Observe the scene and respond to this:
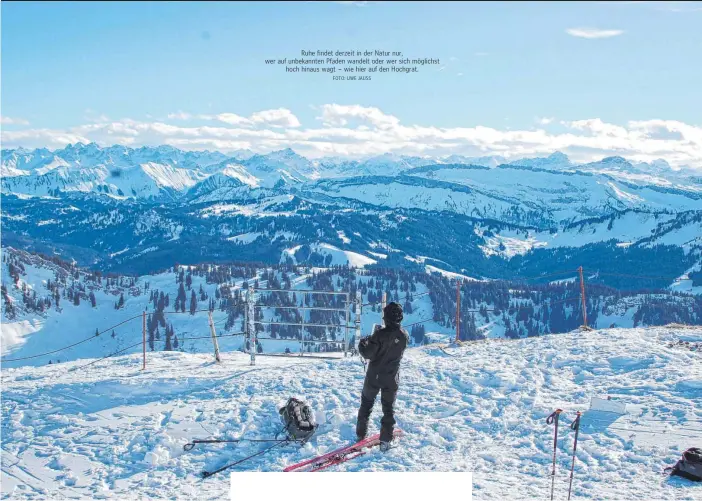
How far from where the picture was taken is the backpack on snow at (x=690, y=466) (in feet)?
32.3

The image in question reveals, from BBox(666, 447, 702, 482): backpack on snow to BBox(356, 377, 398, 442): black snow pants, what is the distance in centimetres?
526

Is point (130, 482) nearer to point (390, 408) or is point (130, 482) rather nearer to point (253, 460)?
point (253, 460)

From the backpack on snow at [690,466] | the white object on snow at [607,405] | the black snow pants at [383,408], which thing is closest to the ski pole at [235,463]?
the black snow pants at [383,408]

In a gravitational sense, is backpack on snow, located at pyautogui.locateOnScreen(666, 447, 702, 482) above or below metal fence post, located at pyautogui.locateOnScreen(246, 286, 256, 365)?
below

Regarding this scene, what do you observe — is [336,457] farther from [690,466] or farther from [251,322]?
[251,322]

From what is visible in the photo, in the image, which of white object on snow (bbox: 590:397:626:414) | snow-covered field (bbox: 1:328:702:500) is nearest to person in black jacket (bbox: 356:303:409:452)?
snow-covered field (bbox: 1:328:702:500)

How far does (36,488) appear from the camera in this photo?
450 inches

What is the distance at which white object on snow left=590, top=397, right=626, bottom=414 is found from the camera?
1282 cm

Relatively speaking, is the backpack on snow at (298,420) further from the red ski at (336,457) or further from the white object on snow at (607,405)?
the white object on snow at (607,405)

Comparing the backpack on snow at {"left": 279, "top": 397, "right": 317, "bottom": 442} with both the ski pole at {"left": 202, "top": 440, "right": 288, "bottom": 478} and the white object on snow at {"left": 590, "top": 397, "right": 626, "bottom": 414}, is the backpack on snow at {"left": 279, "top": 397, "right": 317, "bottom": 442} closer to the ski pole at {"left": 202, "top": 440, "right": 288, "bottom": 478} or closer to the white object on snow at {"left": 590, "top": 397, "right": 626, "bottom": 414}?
the ski pole at {"left": 202, "top": 440, "right": 288, "bottom": 478}

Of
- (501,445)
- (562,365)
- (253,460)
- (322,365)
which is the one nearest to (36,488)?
(253,460)

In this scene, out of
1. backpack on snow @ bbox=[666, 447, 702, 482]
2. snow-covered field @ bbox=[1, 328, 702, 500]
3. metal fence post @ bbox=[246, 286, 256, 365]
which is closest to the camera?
backpack on snow @ bbox=[666, 447, 702, 482]

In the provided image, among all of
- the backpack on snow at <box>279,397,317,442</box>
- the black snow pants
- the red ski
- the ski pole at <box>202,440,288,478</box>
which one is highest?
the black snow pants

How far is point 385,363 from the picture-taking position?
11.1 meters
